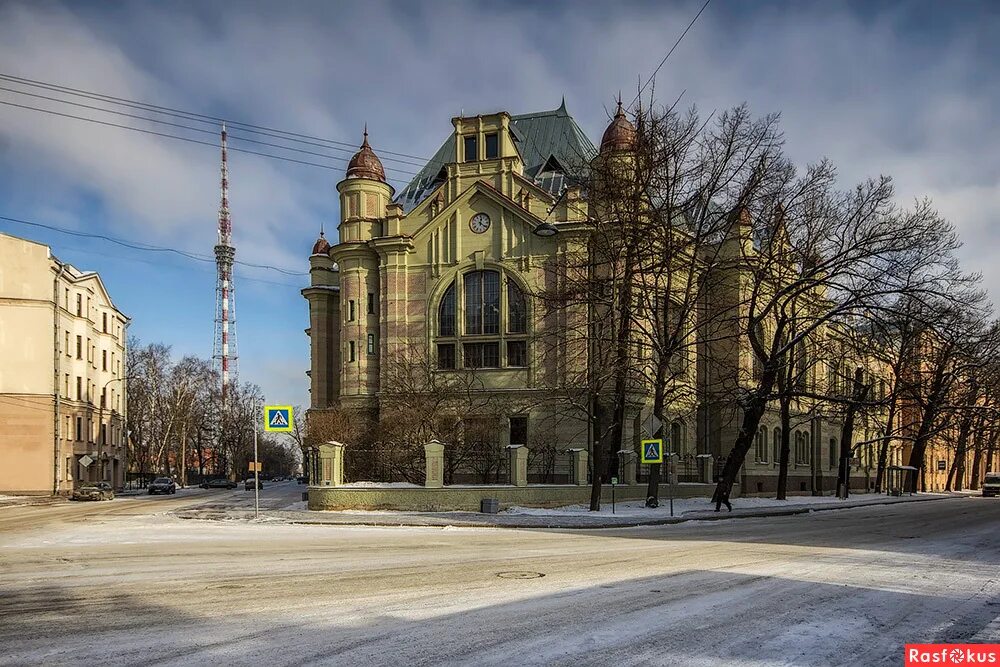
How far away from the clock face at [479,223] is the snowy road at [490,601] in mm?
33047

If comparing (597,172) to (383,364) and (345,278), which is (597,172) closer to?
(383,364)

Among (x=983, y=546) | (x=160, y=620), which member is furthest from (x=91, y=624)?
(x=983, y=546)

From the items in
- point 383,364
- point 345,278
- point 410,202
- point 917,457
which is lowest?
point 917,457

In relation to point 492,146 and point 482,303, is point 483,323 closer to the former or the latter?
point 482,303

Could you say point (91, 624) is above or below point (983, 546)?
above

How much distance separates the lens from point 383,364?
48312mm

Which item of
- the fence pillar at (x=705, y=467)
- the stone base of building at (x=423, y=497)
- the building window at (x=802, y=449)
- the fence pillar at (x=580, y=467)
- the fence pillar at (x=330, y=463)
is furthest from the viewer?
the building window at (x=802, y=449)

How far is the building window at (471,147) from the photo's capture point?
1989 inches

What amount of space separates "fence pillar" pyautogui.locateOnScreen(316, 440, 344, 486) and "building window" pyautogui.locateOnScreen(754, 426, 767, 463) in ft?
99.5

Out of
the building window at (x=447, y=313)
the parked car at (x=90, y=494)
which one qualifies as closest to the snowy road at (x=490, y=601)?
the parked car at (x=90, y=494)

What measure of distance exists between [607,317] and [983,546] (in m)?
13.4

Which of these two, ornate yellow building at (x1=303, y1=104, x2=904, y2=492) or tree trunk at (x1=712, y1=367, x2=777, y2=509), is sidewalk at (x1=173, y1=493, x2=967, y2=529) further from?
ornate yellow building at (x1=303, y1=104, x2=904, y2=492)

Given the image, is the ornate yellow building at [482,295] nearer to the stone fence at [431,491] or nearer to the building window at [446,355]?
the building window at [446,355]

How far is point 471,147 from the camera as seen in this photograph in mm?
50750
